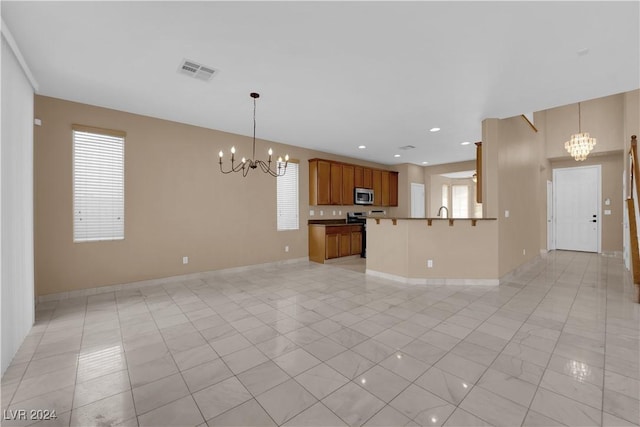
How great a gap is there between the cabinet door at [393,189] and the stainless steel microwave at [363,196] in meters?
1.03

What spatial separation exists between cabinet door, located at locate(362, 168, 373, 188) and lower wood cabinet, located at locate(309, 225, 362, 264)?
4.82ft

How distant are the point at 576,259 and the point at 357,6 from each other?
768cm

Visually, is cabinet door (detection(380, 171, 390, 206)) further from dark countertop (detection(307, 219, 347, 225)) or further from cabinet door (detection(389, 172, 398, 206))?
dark countertop (detection(307, 219, 347, 225))

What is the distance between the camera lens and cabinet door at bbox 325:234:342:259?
6.38 metres

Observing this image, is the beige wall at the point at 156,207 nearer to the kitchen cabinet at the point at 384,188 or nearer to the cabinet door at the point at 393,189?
the kitchen cabinet at the point at 384,188

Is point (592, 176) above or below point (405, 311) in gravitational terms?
above

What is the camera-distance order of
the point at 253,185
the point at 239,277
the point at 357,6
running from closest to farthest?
the point at 357,6 < the point at 239,277 < the point at 253,185

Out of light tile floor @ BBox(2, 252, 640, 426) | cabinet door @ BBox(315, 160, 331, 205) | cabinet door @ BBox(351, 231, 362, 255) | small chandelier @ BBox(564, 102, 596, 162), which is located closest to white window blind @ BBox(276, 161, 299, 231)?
cabinet door @ BBox(315, 160, 331, 205)

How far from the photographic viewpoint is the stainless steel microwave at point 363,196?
24.9ft

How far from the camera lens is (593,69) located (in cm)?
293

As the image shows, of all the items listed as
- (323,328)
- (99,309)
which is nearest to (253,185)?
(99,309)

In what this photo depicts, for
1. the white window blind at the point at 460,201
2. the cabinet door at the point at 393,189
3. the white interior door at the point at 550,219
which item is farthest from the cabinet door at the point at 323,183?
the white window blind at the point at 460,201

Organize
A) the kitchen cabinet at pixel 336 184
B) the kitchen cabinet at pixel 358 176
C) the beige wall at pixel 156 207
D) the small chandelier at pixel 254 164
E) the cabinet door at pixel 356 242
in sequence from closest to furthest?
the beige wall at pixel 156 207, the small chandelier at pixel 254 164, the kitchen cabinet at pixel 336 184, the cabinet door at pixel 356 242, the kitchen cabinet at pixel 358 176

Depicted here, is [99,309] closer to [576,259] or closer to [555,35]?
[555,35]
